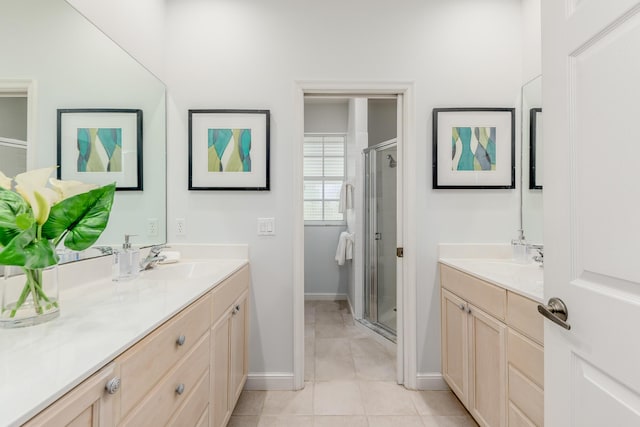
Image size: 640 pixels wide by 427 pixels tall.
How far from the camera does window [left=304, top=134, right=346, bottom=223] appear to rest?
419 centimetres

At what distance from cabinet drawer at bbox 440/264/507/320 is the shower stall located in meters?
0.84

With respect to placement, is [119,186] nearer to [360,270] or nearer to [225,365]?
[225,365]

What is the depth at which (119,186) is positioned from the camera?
5.16 feet

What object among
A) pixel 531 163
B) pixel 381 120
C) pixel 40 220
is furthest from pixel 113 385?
pixel 381 120

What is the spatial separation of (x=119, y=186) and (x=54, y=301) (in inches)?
33.1

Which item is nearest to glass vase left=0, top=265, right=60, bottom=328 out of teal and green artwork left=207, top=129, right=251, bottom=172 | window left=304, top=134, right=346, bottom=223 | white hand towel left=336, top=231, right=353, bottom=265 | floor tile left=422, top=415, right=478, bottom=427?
teal and green artwork left=207, top=129, right=251, bottom=172

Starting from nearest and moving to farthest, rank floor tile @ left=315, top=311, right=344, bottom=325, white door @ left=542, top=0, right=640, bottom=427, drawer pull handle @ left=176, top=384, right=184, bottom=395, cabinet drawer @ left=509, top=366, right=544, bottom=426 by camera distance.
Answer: white door @ left=542, top=0, right=640, bottom=427 → drawer pull handle @ left=176, top=384, right=184, bottom=395 → cabinet drawer @ left=509, top=366, right=544, bottom=426 → floor tile @ left=315, top=311, right=344, bottom=325

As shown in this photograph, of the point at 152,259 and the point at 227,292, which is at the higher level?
the point at 152,259

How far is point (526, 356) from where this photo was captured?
1.21 m

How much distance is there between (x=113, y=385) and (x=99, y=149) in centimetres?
122

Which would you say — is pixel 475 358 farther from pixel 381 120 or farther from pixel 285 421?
pixel 381 120

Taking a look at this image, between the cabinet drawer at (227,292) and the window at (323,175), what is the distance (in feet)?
7.68

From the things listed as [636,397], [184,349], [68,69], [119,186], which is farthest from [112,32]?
[636,397]

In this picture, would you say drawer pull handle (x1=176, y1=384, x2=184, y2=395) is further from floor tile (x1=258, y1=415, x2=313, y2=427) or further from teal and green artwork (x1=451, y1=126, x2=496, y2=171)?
teal and green artwork (x1=451, y1=126, x2=496, y2=171)
